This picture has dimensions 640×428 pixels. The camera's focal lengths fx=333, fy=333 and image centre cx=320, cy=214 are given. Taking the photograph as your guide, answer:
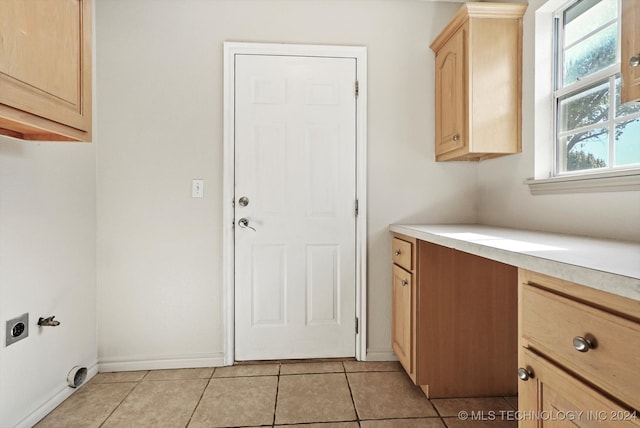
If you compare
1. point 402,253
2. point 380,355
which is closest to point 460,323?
point 402,253

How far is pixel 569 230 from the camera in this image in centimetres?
154

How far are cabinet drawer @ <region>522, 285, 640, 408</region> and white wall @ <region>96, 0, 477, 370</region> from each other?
57.4 inches

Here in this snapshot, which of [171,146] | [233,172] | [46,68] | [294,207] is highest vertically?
[46,68]

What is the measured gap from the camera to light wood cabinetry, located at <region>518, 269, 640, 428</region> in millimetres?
668

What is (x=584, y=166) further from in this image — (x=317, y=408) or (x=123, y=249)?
(x=123, y=249)

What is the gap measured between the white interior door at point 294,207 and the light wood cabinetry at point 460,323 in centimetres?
58

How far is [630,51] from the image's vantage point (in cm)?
104

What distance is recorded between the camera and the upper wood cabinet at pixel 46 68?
3.51 feet

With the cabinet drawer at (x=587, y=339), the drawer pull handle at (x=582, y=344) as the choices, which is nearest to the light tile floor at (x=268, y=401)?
the cabinet drawer at (x=587, y=339)

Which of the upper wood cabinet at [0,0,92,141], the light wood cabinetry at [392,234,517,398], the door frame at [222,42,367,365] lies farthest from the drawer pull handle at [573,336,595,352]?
the upper wood cabinet at [0,0,92,141]

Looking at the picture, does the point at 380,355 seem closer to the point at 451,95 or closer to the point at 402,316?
the point at 402,316

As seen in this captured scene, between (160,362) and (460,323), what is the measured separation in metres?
1.84

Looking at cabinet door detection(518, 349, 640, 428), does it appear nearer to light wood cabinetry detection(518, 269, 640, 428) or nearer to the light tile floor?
light wood cabinetry detection(518, 269, 640, 428)

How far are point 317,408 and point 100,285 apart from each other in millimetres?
1534
